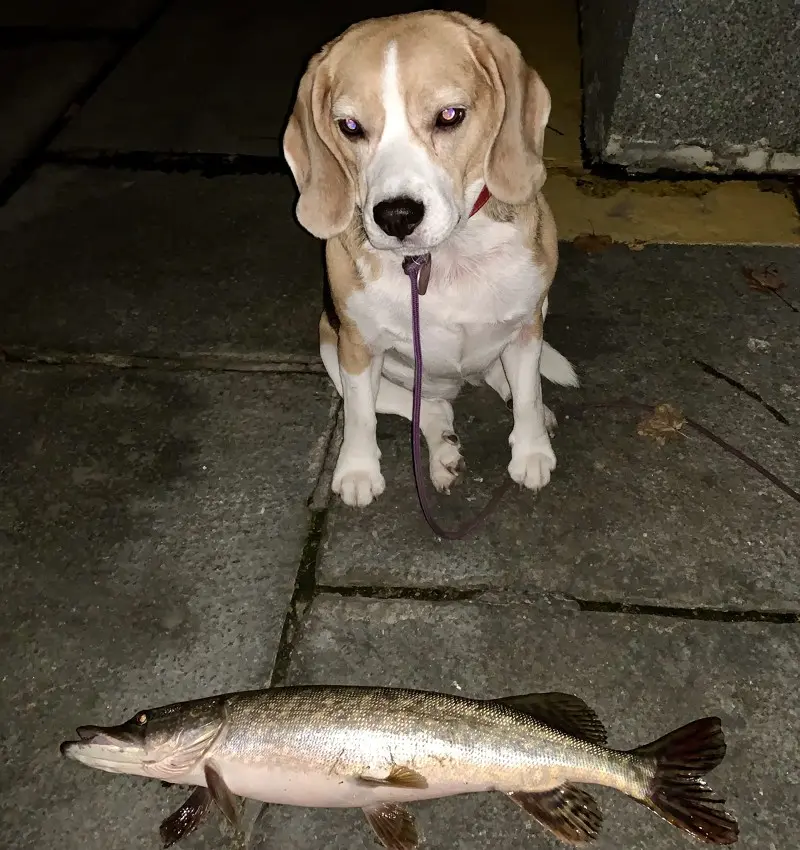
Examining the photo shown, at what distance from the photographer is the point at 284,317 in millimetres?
3666

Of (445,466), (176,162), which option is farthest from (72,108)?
(445,466)

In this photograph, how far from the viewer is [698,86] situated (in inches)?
153

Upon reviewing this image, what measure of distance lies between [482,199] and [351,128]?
0.45 m

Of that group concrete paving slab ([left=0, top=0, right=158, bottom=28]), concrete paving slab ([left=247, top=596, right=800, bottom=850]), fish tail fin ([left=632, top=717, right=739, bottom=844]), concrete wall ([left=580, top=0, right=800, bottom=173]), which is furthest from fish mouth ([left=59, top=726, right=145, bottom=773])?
concrete paving slab ([left=0, top=0, right=158, bottom=28])

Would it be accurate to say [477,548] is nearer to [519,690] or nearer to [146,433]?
[519,690]

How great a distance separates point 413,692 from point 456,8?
17.8ft

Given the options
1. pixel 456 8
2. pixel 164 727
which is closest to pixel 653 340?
pixel 164 727

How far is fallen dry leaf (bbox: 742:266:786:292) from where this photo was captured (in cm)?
361

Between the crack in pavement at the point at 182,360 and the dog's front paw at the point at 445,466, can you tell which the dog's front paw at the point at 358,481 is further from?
the crack in pavement at the point at 182,360

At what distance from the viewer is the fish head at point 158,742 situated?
194 centimetres

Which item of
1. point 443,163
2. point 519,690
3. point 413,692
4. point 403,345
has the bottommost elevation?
point 519,690

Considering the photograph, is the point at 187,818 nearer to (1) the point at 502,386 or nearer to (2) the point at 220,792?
(2) the point at 220,792

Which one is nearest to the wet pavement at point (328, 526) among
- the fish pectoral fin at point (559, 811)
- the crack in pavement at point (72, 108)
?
the fish pectoral fin at point (559, 811)

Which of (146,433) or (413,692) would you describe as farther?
(146,433)
